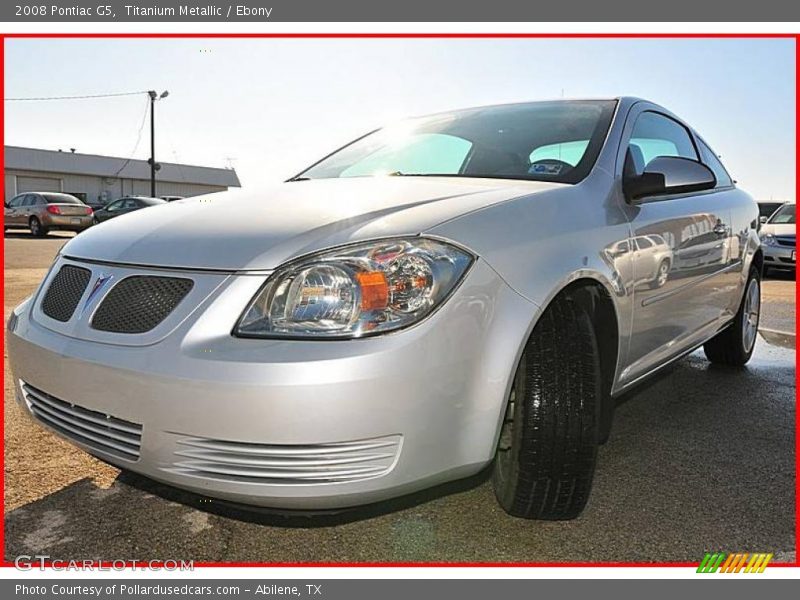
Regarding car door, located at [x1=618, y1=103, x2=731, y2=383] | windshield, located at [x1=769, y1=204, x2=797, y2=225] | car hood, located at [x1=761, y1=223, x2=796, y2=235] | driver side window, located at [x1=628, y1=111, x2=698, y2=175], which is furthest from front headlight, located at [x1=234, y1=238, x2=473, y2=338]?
windshield, located at [x1=769, y1=204, x2=797, y2=225]

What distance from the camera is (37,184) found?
3909 centimetres

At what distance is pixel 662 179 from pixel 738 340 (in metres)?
2.18

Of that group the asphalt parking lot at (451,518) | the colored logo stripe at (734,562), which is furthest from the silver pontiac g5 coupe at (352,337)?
the colored logo stripe at (734,562)

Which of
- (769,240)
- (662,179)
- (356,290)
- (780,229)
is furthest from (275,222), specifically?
(780,229)

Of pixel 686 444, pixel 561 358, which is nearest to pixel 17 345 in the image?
pixel 561 358

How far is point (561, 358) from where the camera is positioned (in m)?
2.07

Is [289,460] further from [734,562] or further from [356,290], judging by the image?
[734,562]

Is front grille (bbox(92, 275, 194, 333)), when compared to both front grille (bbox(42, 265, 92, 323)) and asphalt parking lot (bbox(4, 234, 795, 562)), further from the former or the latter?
asphalt parking lot (bbox(4, 234, 795, 562))

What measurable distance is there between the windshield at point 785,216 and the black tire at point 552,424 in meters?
11.4

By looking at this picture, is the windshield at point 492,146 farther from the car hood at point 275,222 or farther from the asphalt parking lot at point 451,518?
the asphalt parking lot at point 451,518

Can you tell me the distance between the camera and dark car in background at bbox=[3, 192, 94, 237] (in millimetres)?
19234

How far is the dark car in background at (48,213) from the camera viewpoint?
757 inches

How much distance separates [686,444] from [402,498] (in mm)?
1741

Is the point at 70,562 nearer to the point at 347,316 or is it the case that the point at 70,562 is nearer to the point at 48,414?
the point at 48,414
